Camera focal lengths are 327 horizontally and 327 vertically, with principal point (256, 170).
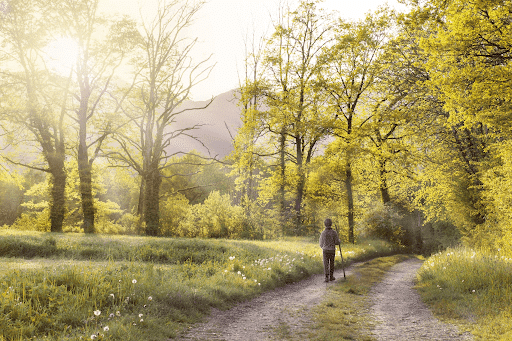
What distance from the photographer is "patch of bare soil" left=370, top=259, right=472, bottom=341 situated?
6422 millimetres

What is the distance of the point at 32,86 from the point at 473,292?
26204mm

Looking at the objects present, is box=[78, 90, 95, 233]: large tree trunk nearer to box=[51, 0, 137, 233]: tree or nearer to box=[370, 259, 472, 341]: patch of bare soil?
box=[51, 0, 137, 233]: tree

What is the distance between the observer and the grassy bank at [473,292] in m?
6.46

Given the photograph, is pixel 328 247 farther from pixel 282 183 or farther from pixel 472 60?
pixel 282 183

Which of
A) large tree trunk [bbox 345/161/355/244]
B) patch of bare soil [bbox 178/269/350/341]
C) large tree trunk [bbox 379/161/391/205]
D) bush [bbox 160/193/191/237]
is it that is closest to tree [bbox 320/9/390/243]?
large tree trunk [bbox 345/161/355/244]

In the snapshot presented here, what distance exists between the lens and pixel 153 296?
702 cm

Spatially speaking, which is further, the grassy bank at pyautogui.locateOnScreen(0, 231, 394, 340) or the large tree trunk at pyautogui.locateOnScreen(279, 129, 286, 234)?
the large tree trunk at pyautogui.locateOnScreen(279, 129, 286, 234)

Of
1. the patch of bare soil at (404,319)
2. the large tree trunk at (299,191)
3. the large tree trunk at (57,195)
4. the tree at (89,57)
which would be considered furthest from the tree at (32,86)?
the patch of bare soil at (404,319)

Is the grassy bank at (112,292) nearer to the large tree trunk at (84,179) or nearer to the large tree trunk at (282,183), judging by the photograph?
the large tree trunk at (84,179)

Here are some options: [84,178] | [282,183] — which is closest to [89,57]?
[84,178]

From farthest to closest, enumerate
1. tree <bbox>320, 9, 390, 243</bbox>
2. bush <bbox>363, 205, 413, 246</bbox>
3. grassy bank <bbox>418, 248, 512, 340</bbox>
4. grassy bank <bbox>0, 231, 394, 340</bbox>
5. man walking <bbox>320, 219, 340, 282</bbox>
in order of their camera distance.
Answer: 1. bush <bbox>363, 205, 413, 246</bbox>
2. tree <bbox>320, 9, 390, 243</bbox>
3. man walking <bbox>320, 219, 340, 282</bbox>
4. grassy bank <bbox>418, 248, 512, 340</bbox>
5. grassy bank <bbox>0, 231, 394, 340</bbox>

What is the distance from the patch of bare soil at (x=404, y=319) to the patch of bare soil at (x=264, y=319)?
161cm

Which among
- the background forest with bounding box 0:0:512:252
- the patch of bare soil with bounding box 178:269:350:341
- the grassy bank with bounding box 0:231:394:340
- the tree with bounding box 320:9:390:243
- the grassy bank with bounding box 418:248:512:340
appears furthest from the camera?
the tree with bounding box 320:9:390:243

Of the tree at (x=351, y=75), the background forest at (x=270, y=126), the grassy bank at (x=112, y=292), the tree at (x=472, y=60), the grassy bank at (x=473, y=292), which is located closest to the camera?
the grassy bank at (x=112, y=292)
